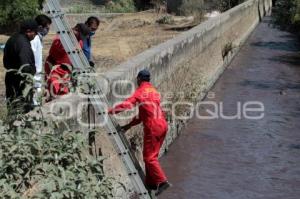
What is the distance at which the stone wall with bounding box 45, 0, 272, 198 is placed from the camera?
22.0 feet

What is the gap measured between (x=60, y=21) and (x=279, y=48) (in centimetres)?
2059

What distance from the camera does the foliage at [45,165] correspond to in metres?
4.12

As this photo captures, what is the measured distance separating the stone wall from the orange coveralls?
1.25 ft

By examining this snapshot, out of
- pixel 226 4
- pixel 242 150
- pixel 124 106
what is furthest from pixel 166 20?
pixel 124 106

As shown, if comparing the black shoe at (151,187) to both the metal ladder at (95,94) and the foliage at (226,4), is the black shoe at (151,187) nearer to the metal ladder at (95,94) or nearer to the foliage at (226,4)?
the metal ladder at (95,94)

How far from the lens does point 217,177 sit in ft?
29.5

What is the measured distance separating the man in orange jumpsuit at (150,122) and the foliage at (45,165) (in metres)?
1.45

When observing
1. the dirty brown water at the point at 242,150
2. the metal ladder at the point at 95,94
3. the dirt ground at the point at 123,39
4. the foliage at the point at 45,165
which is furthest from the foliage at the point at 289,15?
the foliage at the point at 45,165

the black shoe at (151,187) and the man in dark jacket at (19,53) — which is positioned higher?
the man in dark jacket at (19,53)

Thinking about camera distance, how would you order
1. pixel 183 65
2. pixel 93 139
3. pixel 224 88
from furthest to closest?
pixel 224 88, pixel 183 65, pixel 93 139

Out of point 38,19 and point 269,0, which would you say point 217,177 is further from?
point 269,0

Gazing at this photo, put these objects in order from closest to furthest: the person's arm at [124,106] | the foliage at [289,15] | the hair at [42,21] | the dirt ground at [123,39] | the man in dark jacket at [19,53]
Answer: the person's arm at [124,106], the man in dark jacket at [19,53], the hair at [42,21], the dirt ground at [123,39], the foliage at [289,15]

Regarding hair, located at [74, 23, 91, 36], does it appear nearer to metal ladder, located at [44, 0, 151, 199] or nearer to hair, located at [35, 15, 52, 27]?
hair, located at [35, 15, 52, 27]

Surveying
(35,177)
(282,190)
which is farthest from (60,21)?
(282,190)
